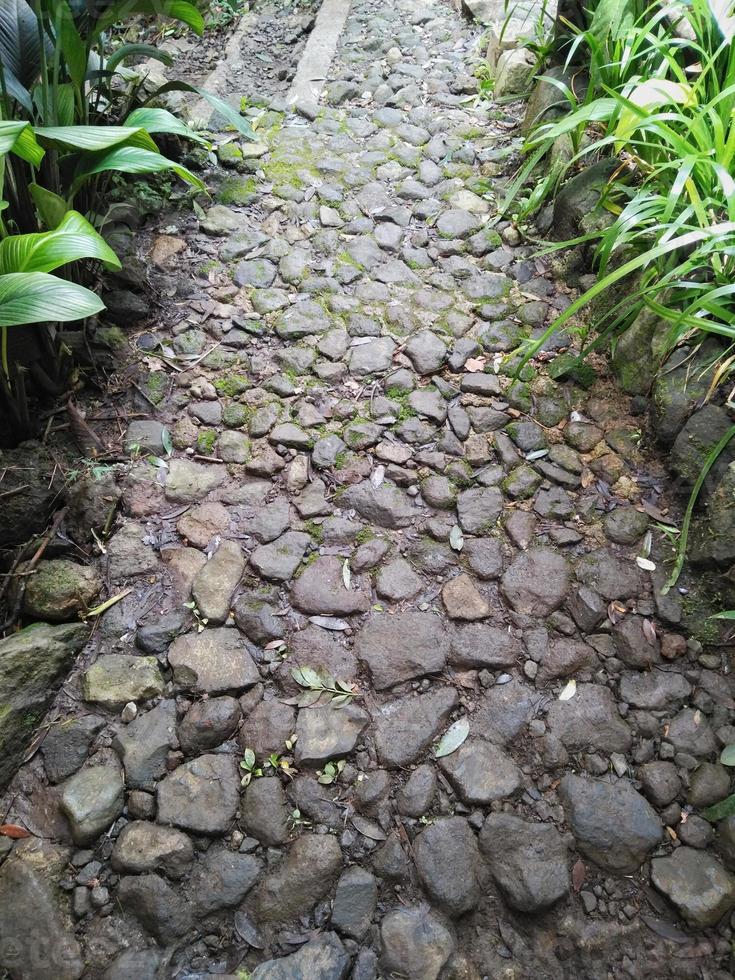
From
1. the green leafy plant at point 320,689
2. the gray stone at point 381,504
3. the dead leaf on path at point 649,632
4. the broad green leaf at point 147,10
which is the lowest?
the green leafy plant at point 320,689

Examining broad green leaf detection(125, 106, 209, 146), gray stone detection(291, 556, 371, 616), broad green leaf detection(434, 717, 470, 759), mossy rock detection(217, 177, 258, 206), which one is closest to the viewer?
broad green leaf detection(434, 717, 470, 759)

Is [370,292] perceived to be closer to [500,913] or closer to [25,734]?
[25,734]

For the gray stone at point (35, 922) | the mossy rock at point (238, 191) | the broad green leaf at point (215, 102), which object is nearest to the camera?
the gray stone at point (35, 922)

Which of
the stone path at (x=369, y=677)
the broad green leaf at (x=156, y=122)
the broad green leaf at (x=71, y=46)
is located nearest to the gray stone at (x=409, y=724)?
the stone path at (x=369, y=677)

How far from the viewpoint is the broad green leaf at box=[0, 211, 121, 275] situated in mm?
1571

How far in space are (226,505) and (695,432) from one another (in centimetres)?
138

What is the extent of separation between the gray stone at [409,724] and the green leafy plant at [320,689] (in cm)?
9

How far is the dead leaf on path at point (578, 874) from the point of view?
1394 mm

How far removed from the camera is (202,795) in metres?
1.46

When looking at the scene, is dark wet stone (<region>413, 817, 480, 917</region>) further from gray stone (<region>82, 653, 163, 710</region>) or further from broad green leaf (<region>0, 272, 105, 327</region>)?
broad green leaf (<region>0, 272, 105, 327</region>)

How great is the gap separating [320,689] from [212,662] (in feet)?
0.92

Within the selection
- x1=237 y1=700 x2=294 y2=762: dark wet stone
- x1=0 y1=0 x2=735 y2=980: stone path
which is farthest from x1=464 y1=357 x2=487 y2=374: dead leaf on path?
x1=237 y1=700 x2=294 y2=762: dark wet stone

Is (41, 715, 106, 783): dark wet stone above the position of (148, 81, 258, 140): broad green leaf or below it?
below

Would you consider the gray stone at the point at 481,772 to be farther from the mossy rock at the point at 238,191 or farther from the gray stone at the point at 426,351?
the mossy rock at the point at 238,191
